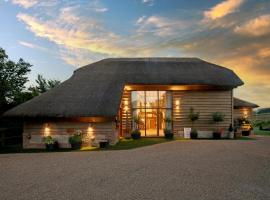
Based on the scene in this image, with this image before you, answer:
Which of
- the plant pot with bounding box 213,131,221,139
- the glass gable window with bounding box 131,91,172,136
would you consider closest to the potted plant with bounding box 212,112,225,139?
the plant pot with bounding box 213,131,221,139

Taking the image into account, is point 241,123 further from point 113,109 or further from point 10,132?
point 10,132

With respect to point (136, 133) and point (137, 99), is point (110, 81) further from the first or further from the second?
point (136, 133)

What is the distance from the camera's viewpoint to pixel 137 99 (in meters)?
27.2

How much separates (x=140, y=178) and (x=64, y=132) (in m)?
13.1

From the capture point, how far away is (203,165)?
1224 cm

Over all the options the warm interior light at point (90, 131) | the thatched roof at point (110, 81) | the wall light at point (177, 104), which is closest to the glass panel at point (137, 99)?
the thatched roof at point (110, 81)

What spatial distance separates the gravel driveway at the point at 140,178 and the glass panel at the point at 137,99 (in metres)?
12.7

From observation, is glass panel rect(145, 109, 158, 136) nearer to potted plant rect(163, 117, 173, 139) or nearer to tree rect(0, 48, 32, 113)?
potted plant rect(163, 117, 173, 139)

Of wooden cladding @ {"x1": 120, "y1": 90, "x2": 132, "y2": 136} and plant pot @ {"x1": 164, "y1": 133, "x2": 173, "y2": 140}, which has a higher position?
wooden cladding @ {"x1": 120, "y1": 90, "x2": 132, "y2": 136}

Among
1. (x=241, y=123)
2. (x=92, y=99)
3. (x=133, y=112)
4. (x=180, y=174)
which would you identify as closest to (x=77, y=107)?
(x=92, y=99)

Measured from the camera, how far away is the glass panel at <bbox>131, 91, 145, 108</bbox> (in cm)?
2717

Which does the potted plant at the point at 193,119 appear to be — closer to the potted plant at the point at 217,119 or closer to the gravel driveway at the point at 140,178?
the potted plant at the point at 217,119

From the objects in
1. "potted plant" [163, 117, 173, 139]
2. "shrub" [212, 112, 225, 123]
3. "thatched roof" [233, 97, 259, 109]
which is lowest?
"potted plant" [163, 117, 173, 139]

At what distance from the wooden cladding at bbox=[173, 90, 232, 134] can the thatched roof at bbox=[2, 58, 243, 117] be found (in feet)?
4.25
